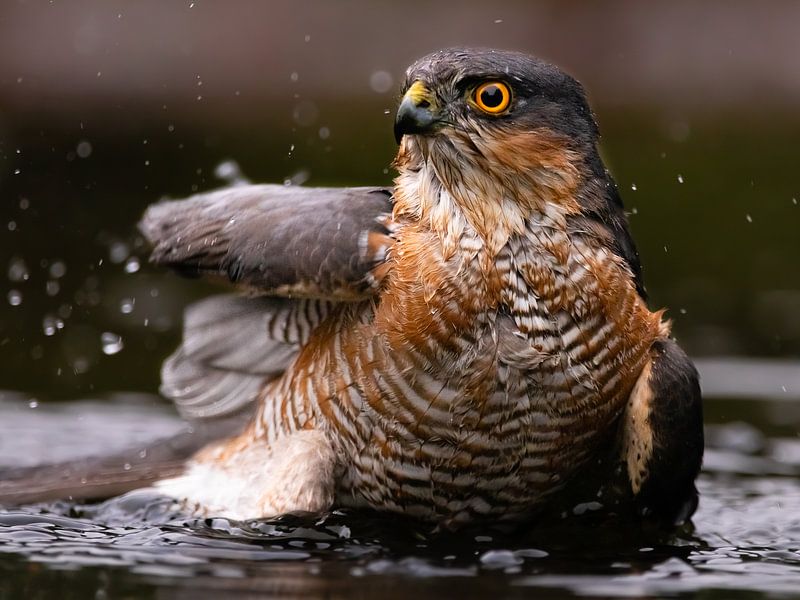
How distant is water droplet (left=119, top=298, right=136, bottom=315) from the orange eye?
527 centimetres

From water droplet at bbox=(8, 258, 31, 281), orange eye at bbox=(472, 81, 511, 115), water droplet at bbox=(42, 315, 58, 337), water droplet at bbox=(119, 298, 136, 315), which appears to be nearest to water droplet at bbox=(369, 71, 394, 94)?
water droplet at bbox=(8, 258, 31, 281)

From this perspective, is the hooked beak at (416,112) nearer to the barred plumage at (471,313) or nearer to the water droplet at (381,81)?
the barred plumage at (471,313)

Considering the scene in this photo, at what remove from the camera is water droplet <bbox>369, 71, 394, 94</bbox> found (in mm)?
17766

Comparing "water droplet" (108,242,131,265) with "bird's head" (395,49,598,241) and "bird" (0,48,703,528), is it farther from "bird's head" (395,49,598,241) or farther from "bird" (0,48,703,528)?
"bird's head" (395,49,598,241)

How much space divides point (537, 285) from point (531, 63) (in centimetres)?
80

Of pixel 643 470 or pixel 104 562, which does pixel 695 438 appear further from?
pixel 104 562

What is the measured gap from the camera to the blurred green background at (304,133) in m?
10.0

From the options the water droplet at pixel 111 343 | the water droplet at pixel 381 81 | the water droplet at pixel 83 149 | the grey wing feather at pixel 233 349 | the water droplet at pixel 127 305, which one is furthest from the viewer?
the water droplet at pixel 381 81

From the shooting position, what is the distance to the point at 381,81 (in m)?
18.7

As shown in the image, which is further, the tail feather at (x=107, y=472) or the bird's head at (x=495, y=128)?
the tail feather at (x=107, y=472)

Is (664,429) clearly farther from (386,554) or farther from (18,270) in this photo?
(18,270)

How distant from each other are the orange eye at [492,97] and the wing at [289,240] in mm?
613

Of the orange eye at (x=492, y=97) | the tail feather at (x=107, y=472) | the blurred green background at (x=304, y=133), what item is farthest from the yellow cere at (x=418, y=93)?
the blurred green background at (x=304, y=133)

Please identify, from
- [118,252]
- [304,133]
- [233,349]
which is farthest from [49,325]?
[304,133]
